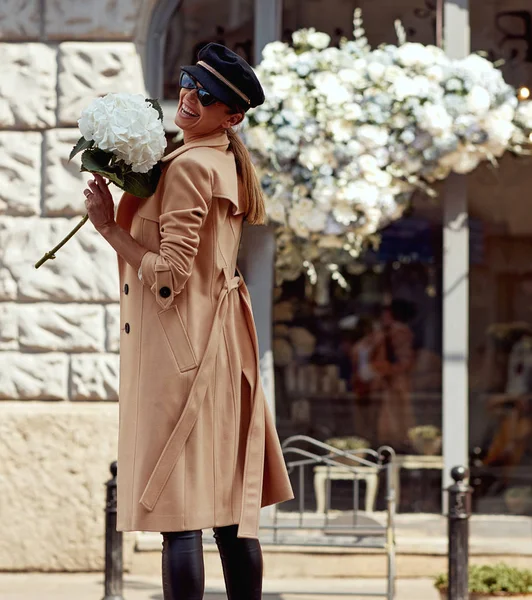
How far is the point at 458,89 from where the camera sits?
6555mm

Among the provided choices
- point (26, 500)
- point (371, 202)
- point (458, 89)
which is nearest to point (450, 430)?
point (371, 202)

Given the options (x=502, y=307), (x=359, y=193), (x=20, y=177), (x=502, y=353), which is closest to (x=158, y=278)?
(x=359, y=193)

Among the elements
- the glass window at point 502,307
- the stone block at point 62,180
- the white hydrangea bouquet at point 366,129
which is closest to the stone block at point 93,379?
the stone block at point 62,180

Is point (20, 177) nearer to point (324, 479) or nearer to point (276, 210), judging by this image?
point (276, 210)

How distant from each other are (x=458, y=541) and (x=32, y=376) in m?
2.56

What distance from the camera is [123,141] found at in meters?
3.42

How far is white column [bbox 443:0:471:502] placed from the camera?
6.89 metres

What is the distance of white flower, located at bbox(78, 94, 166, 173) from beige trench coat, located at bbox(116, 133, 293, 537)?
0.09 m

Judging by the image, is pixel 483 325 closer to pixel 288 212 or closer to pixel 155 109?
pixel 288 212

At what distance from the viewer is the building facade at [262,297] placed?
660 cm

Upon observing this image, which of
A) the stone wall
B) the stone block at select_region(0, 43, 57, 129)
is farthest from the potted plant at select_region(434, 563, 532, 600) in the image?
the stone block at select_region(0, 43, 57, 129)

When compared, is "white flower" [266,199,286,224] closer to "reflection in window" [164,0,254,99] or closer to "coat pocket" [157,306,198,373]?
"reflection in window" [164,0,254,99]

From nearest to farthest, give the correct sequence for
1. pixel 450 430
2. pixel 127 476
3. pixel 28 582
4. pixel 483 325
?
1. pixel 127 476
2. pixel 28 582
3. pixel 450 430
4. pixel 483 325

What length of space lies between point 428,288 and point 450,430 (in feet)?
2.84
